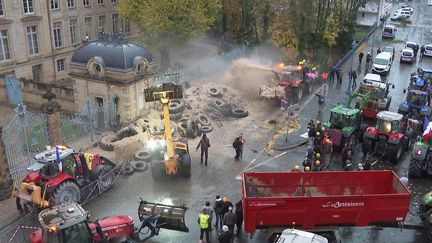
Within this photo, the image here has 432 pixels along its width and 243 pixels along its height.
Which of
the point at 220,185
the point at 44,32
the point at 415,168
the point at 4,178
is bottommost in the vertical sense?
the point at 220,185

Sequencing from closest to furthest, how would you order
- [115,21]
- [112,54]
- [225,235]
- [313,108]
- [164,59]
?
[225,235]
[112,54]
[313,108]
[164,59]
[115,21]

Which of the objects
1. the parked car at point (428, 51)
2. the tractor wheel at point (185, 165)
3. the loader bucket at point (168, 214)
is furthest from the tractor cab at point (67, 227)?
the parked car at point (428, 51)

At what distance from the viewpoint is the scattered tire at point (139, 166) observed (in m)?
21.2

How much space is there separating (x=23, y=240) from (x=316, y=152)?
12.8 m

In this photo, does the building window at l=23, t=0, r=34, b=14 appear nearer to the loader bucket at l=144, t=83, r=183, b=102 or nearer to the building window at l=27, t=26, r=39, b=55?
the building window at l=27, t=26, r=39, b=55

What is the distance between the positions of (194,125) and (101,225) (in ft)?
37.3

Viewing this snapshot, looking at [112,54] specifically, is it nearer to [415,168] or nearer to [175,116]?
[175,116]

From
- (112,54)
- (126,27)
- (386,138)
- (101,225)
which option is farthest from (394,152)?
(126,27)

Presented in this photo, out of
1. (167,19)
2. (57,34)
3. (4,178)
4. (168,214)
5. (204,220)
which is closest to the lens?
(204,220)

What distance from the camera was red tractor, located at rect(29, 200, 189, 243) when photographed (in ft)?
41.4

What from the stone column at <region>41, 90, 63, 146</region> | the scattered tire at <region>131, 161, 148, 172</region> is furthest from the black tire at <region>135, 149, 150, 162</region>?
the stone column at <region>41, 90, 63, 146</region>

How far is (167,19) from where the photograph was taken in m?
36.7

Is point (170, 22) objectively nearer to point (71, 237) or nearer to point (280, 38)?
point (280, 38)

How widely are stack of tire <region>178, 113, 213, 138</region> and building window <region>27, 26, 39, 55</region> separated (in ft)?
54.0
